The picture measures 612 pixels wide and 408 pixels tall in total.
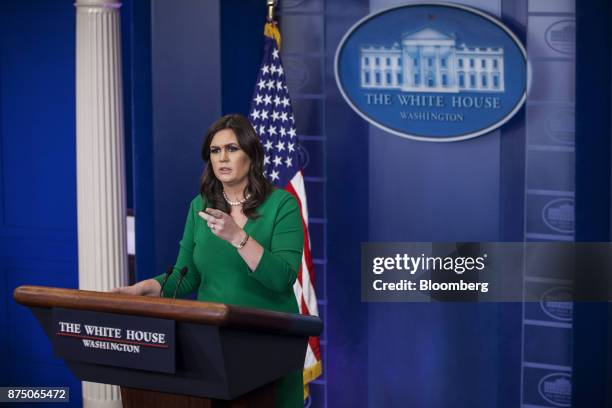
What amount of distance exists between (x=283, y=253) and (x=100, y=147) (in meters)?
1.89

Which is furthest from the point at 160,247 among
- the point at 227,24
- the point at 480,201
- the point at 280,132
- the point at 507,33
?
the point at 507,33

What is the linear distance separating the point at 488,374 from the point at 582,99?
3.83ft

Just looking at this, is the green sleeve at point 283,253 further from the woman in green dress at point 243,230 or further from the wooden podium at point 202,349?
the wooden podium at point 202,349

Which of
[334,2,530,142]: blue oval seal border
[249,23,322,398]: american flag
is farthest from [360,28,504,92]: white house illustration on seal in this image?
[249,23,322,398]: american flag

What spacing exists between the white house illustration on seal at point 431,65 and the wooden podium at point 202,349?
1778 mm

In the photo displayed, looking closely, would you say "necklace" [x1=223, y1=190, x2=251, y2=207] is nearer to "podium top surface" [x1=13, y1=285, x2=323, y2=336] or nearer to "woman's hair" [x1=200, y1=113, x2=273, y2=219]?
"woman's hair" [x1=200, y1=113, x2=273, y2=219]

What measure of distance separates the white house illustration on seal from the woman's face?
1457 millimetres

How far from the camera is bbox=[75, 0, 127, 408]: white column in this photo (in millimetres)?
4289

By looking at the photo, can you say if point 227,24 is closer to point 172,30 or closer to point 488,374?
point 172,30

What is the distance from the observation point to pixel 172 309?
7.16 feet

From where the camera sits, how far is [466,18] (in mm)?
3943

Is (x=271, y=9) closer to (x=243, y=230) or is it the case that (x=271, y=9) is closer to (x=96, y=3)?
(x=96, y=3)

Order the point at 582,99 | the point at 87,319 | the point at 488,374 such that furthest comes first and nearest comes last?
the point at 488,374 < the point at 582,99 < the point at 87,319

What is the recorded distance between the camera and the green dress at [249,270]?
265 centimetres
